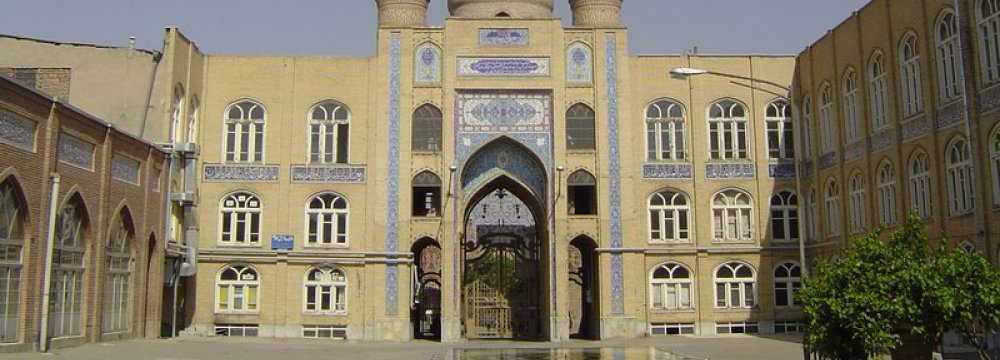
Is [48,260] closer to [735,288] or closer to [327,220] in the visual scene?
[327,220]

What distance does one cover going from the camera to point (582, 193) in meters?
34.8

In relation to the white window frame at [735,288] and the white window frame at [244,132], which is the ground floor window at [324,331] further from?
the white window frame at [735,288]

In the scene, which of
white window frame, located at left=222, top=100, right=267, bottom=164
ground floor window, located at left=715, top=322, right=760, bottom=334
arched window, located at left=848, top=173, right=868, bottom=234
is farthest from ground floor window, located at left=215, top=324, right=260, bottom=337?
arched window, located at left=848, top=173, right=868, bottom=234

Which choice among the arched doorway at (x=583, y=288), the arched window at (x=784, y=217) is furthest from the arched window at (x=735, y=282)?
the arched doorway at (x=583, y=288)

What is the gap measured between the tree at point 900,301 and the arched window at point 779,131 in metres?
18.9

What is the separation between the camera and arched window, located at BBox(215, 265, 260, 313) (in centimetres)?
3136

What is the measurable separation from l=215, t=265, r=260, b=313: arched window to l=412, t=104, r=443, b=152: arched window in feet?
22.4

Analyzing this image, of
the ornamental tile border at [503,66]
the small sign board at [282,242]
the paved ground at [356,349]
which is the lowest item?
the paved ground at [356,349]

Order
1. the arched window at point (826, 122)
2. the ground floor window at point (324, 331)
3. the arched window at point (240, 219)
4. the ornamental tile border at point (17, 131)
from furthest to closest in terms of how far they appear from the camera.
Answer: the arched window at point (240, 219)
the ground floor window at point (324, 331)
the arched window at point (826, 122)
the ornamental tile border at point (17, 131)

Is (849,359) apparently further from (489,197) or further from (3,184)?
(489,197)

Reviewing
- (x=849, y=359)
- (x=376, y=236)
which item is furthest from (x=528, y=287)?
(x=849, y=359)

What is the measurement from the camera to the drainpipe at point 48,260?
2167cm

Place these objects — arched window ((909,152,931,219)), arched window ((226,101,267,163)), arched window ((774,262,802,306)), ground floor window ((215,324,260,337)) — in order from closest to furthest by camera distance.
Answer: arched window ((909,152,931,219)), ground floor window ((215,324,260,337)), arched window ((226,101,267,163)), arched window ((774,262,802,306))

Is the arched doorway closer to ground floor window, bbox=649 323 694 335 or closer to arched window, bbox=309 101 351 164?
ground floor window, bbox=649 323 694 335
